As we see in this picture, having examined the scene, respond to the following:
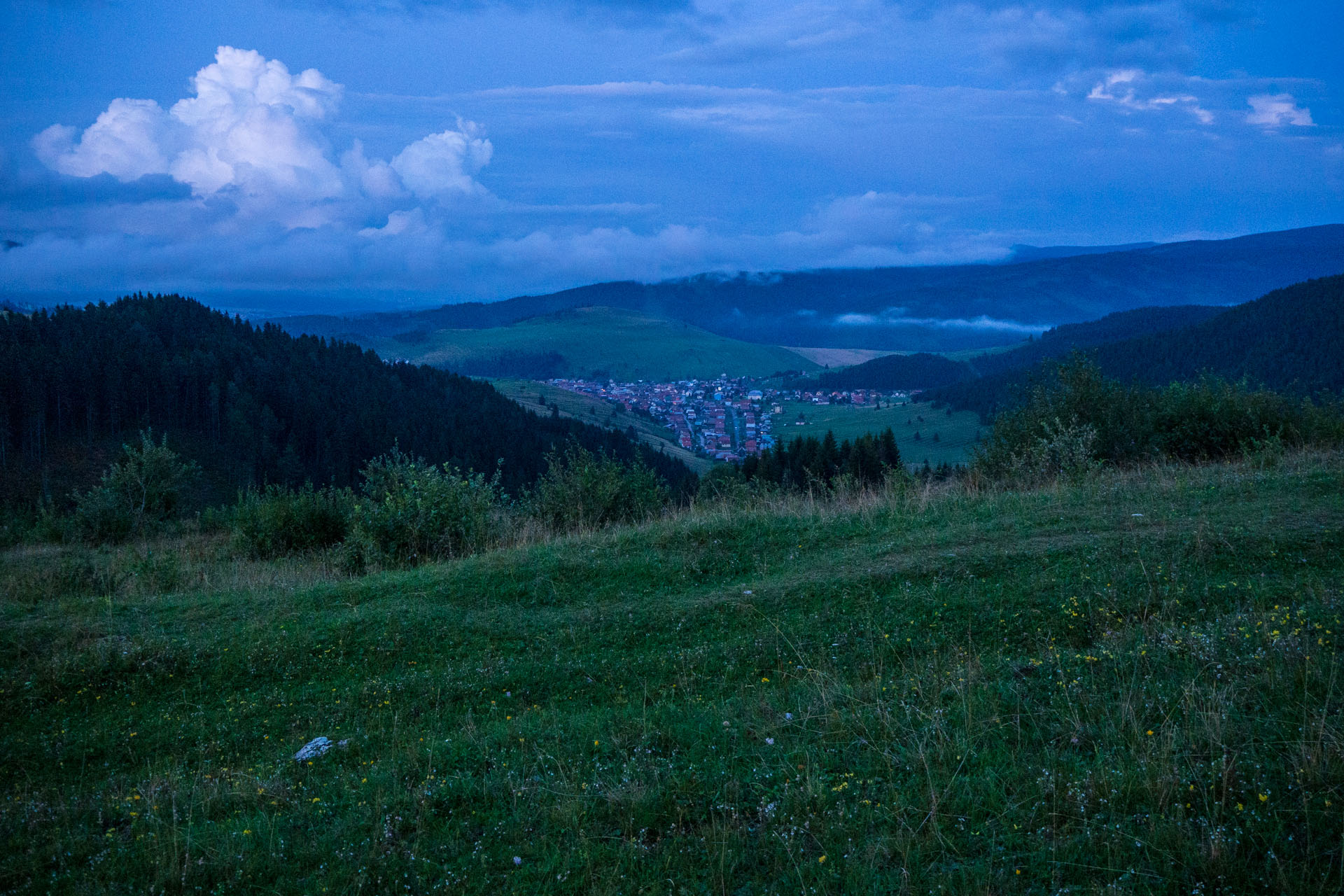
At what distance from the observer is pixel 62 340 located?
8262cm

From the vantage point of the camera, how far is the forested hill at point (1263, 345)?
78.7 m

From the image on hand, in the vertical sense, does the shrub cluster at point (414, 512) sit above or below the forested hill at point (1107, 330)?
below

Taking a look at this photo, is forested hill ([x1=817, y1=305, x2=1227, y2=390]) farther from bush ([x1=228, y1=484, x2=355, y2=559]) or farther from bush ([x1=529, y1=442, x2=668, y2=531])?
bush ([x1=228, y1=484, x2=355, y2=559])

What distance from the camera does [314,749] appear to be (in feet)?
19.0

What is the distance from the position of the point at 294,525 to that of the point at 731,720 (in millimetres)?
13915

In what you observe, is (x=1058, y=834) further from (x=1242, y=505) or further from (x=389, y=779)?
(x=1242, y=505)

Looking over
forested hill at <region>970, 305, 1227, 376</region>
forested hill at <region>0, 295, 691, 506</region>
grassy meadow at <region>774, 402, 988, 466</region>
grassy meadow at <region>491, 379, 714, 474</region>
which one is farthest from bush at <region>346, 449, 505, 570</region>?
forested hill at <region>970, 305, 1227, 376</region>

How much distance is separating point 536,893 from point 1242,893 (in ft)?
11.1

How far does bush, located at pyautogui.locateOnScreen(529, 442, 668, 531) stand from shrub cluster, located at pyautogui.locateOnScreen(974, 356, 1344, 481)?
8.51m

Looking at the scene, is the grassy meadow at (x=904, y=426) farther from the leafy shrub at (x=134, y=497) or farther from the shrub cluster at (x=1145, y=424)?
the leafy shrub at (x=134, y=497)

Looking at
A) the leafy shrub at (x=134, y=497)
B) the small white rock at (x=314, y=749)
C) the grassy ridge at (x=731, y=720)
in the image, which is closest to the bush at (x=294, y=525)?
the grassy ridge at (x=731, y=720)

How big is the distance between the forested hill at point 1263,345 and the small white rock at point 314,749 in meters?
83.2

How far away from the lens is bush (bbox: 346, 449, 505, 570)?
41.7 feet

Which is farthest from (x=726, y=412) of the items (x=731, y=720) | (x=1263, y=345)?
(x=731, y=720)
